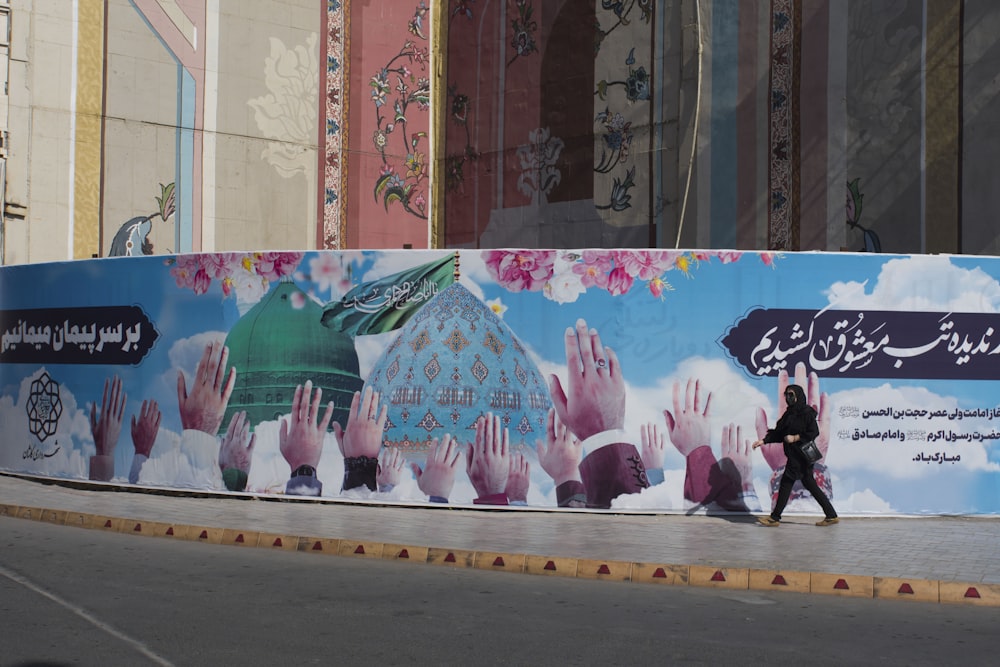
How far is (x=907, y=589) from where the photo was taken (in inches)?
368

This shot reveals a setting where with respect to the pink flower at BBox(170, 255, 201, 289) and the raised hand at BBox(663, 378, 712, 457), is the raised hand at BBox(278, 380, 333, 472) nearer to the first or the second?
the pink flower at BBox(170, 255, 201, 289)

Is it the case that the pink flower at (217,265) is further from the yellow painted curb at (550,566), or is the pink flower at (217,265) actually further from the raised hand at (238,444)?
the yellow painted curb at (550,566)

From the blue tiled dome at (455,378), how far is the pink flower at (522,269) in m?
0.37

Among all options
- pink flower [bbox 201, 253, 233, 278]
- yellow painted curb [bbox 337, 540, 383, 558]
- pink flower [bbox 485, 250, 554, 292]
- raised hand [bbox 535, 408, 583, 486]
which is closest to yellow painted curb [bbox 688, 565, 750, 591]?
yellow painted curb [bbox 337, 540, 383, 558]

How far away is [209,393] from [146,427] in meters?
1.01

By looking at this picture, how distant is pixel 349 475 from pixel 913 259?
6.34 m

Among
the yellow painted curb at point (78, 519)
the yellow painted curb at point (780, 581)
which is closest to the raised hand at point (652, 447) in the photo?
the yellow painted curb at point (780, 581)

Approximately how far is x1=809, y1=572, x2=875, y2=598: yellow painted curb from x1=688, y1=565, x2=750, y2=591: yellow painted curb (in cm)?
49

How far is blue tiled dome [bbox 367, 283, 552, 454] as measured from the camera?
13.9 meters

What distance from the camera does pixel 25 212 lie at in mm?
20359

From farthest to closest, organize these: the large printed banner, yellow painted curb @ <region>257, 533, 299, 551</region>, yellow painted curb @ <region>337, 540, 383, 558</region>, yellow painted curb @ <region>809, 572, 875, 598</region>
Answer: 1. the large printed banner
2. yellow painted curb @ <region>257, 533, 299, 551</region>
3. yellow painted curb @ <region>337, 540, 383, 558</region>
4. yellow painted curb @ <region>809, 572, 875, 598</region>

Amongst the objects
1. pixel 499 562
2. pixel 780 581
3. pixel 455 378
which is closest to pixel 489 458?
pixel 455 378

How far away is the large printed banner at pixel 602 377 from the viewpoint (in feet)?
44.4

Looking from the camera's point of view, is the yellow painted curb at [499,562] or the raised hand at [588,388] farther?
the raised hand at [588,388]
